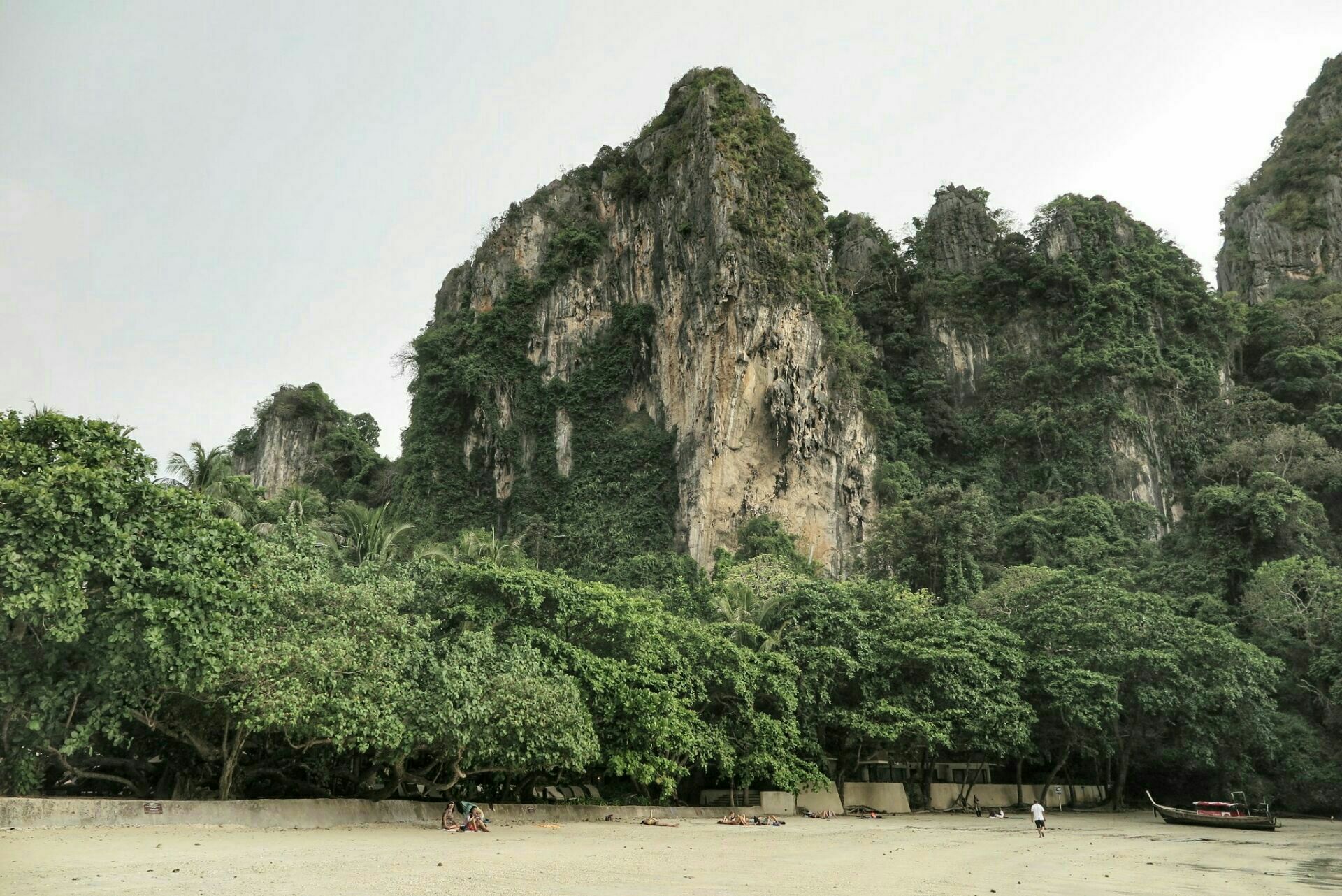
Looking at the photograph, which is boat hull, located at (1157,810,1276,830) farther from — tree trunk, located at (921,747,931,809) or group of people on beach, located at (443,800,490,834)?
group of people on beach, located at (443,800,490,834)

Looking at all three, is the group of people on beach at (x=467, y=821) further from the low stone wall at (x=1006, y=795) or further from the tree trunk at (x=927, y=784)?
the low stone wall at (x=1006, y=795)

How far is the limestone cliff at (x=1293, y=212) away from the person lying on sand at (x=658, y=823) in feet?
240

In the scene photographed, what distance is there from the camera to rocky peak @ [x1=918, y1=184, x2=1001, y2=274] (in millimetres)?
74938

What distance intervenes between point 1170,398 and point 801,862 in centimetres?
5661

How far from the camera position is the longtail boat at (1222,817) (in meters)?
28.6

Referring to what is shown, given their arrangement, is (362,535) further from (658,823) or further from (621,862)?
(621,862)

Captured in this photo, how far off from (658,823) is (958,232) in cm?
6165

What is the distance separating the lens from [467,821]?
18.5m

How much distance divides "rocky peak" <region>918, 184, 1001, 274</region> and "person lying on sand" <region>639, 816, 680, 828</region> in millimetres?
58122

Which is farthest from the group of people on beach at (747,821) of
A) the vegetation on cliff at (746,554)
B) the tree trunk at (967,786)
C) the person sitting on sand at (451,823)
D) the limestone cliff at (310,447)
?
the limestone cliff at (310,447)

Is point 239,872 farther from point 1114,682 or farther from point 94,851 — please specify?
point 1114,682

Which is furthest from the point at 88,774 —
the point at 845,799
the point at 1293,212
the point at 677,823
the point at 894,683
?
the point at 1293,212

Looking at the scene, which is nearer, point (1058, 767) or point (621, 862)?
point (621, 862)

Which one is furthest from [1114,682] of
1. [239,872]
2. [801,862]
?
[239,872]
